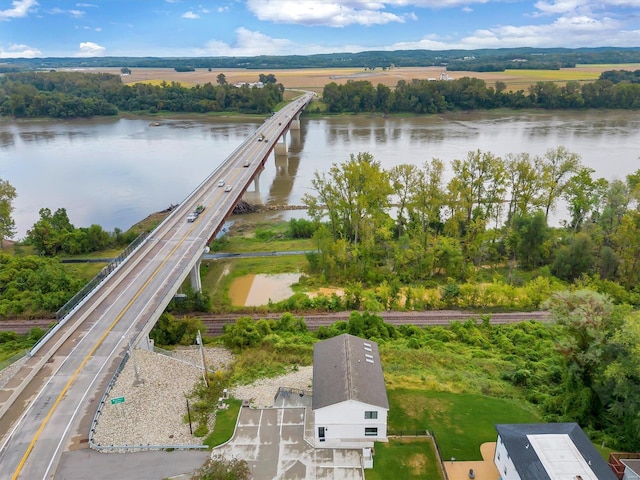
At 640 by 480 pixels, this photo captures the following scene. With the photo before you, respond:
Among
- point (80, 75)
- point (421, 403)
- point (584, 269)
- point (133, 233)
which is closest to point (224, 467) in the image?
point (421, 403)

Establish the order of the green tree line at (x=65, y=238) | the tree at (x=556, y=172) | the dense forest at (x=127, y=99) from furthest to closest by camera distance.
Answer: the dense forest at (x=127, y=99), the green tree line at (x=65, y=238), the tree at (x=556, y=172)

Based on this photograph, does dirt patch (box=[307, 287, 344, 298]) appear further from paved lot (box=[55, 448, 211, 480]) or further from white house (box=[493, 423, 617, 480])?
white house (box=[493, 423, 617, 480])

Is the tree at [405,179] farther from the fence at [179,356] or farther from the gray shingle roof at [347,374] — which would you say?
the fence at [179,356]

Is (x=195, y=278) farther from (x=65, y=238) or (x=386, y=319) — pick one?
(x=65, y=238)

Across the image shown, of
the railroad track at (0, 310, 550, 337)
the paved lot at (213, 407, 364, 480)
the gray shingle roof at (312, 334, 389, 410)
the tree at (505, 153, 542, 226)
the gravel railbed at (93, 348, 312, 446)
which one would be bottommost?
the railroad track at (0, 310, 550, 337)

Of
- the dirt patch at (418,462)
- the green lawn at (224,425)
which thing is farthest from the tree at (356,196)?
the dirt patch at (418,462)

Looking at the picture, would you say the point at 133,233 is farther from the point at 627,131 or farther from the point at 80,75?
the point at 80,75

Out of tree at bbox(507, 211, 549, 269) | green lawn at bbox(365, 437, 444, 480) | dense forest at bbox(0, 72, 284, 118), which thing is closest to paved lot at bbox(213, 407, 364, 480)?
green lawn at bbox(365, 437, 444, 480)

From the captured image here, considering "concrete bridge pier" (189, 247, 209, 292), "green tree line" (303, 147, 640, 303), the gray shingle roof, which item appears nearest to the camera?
the gray shingle roof
